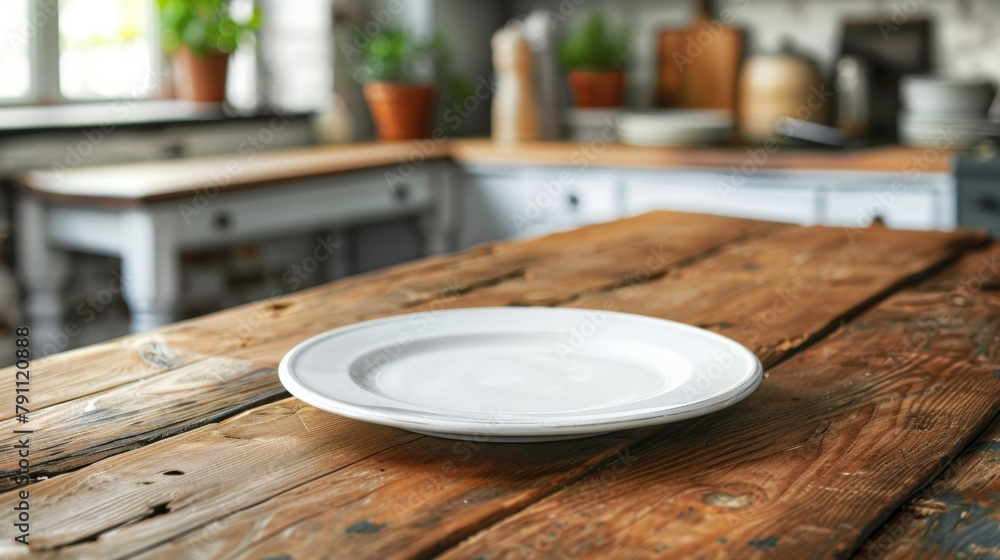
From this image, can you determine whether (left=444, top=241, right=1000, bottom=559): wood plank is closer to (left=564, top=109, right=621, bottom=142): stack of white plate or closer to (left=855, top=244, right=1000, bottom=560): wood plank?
(left=855, top=244, right=1000, bottom=560): wood plank

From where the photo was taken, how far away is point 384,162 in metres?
2.88

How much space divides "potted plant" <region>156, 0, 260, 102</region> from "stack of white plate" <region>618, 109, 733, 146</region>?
1.15 m

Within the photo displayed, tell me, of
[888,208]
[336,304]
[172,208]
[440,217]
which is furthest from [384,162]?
[336,304]

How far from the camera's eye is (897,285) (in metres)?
1.17

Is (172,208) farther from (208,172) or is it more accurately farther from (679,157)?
(679,157)

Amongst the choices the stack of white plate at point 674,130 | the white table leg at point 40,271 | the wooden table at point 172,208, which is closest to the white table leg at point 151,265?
the wooden table at point 172,208

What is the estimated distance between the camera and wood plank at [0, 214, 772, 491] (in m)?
0.70

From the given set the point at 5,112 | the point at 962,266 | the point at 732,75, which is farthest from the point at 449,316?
the point at 732,75

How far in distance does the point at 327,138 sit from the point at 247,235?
860mm

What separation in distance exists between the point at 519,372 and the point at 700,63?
2.82m

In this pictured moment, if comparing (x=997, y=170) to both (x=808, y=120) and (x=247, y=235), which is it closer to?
(x=808, y=120)

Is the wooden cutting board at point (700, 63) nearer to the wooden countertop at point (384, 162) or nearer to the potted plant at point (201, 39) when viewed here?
the wooden countertop at point (384, 162)

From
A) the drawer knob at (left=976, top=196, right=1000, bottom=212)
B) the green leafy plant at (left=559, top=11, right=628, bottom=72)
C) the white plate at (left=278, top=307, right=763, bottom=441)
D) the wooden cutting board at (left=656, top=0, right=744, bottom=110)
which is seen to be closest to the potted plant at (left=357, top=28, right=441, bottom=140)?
the green leafy plant at (left=559, top=11, right=628, bottom=72)

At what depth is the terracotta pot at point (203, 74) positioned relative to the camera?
310cm
